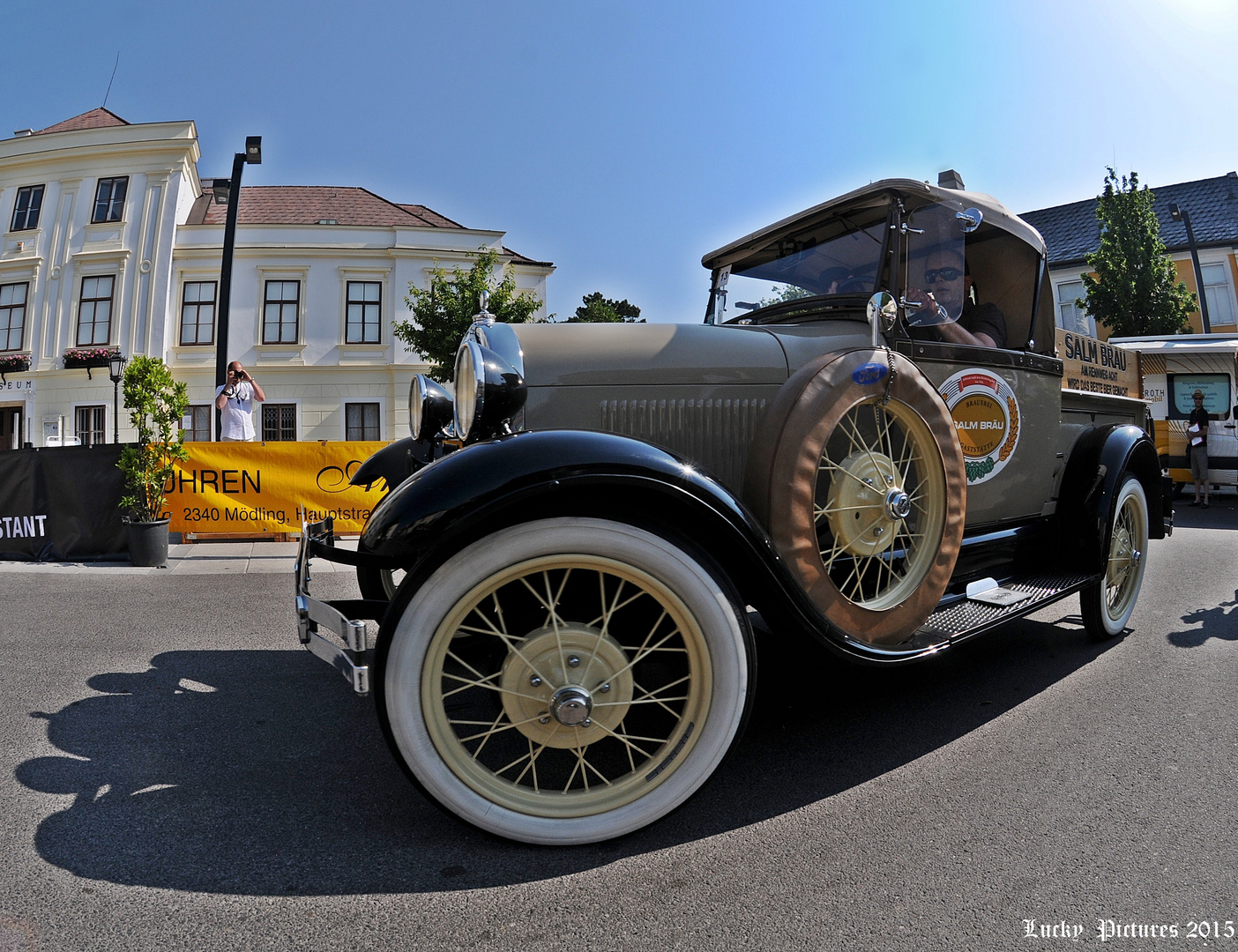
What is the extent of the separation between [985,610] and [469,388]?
85.4 inches

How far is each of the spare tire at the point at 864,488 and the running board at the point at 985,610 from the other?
0.44 feet

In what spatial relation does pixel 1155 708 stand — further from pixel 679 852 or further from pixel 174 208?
pixel 174 208

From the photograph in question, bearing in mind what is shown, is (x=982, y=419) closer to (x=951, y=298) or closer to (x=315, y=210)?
(x=951, y=298)

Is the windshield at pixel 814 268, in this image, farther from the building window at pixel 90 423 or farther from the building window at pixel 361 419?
the building window at pixel 90 423

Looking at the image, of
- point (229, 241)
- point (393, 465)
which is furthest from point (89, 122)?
point (393, 465)

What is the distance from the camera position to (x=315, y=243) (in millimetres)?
22938

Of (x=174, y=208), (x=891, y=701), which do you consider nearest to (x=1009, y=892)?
(x=891, y=701)

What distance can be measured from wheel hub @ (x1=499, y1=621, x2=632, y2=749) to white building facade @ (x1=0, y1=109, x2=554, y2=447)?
21.4 m

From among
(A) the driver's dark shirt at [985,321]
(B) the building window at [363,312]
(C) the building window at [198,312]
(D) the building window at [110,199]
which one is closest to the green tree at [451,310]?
(B) the building window at [363,312]

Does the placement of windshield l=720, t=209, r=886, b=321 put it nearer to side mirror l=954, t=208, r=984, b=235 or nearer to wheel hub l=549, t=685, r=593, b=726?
side mirror l=954, t=208, r=984, b=235

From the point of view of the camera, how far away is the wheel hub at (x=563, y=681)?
2.02 meters

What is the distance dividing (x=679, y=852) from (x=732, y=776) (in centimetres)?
49

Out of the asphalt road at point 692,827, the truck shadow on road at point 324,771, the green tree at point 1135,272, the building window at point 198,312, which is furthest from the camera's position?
the building window at point 198,312

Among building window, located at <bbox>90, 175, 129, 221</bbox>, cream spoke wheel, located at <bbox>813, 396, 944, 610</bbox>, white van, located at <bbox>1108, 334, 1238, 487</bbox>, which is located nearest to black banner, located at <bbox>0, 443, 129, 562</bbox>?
cream spoke wheel, located at <bbox>813, 396, 944, 610</bbox>
